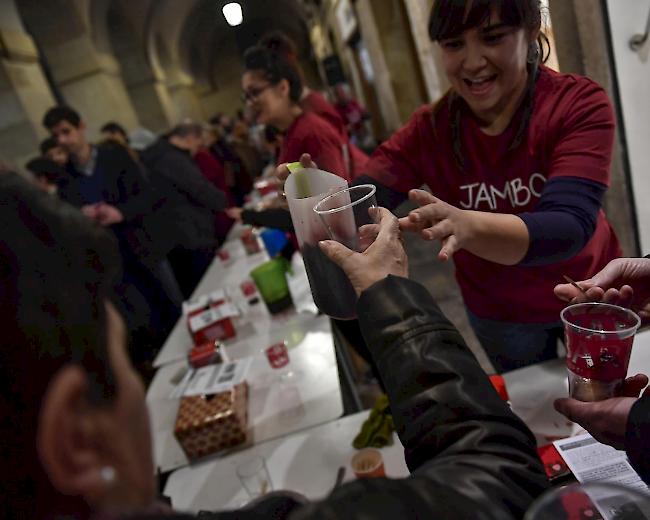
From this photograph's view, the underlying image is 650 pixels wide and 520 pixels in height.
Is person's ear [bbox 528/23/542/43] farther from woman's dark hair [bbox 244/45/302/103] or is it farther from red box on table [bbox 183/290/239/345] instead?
red box on table [bbox 183/290/239/345]

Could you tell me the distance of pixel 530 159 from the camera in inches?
35.9

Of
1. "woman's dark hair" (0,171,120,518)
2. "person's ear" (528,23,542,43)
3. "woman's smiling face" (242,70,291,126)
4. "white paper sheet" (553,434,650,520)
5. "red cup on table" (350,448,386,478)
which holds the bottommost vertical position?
"red cup on table" (350,448,386,478)

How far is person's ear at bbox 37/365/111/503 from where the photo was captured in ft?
0.94

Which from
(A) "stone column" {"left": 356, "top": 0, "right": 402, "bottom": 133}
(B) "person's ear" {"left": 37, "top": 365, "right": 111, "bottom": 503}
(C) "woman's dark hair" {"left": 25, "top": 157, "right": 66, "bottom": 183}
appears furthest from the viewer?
(A) "stone column" {"left": 356, "top": 0, "right": 402, "bottom": 133}

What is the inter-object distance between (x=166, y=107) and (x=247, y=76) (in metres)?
0.25

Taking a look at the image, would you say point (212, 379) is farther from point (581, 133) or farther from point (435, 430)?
point (581, 133)

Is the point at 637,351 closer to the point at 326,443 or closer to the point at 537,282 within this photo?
the point at 537,282

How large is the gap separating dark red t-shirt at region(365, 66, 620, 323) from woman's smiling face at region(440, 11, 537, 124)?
0.13 feet

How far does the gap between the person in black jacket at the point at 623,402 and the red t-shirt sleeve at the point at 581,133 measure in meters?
0.23

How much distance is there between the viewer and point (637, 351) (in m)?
0.81

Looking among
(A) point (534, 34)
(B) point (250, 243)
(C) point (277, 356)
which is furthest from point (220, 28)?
(B) point (250, 243)

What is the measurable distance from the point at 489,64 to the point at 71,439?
2.98 feet

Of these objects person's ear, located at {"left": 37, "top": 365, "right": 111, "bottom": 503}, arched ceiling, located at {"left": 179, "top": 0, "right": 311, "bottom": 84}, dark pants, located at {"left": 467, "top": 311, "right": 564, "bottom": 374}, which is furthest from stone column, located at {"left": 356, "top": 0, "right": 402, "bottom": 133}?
person's ear, located at {"left": 37, "top": 365, "right": 111, "bottom": 503}

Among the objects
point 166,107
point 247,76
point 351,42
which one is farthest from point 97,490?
point 351,42
